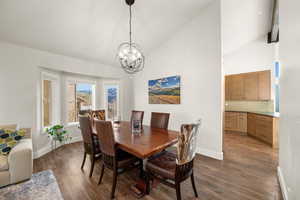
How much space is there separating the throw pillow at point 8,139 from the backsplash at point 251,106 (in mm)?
6537

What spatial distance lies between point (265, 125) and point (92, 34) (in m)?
5.38

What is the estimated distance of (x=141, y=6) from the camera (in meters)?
2.60

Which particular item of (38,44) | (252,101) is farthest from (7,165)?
(252,101)

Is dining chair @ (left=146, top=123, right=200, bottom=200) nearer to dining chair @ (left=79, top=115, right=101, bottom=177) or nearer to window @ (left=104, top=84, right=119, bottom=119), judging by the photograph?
dining chair @ (left=79, top=115, right=101, bottom=177)

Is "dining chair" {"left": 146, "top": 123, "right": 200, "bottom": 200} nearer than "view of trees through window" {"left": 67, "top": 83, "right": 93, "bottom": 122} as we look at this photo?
Yes

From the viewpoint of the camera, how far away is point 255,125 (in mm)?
3947

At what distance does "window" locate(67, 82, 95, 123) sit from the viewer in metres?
3.90

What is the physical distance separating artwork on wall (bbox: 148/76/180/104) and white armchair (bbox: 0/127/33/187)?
10.2 feet

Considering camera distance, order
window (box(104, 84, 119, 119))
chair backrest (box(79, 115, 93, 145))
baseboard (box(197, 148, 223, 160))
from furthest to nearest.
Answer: window (box(104, 84, 119, 119))
baseboard (box(197, 148, 223, 160))
chair backrest (box(79, 115, 93, 145))

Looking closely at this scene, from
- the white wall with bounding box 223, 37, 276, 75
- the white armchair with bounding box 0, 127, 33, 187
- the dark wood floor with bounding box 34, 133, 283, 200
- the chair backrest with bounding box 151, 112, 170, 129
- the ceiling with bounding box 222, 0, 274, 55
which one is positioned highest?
the ceiling with bounding box 222, 0, 274, 55

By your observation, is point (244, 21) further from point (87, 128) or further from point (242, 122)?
point (87, 128)

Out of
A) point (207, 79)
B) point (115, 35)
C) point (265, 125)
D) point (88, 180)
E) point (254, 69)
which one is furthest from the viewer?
point (254, 69)

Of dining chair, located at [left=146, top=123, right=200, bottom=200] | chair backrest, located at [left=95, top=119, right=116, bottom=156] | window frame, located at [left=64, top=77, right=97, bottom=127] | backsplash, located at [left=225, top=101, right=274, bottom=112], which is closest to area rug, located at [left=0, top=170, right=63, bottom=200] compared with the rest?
chair backrest, located at [left=95, top=119, right=116, bottom=156]

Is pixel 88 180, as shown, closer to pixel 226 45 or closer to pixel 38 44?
pixel 38 44
